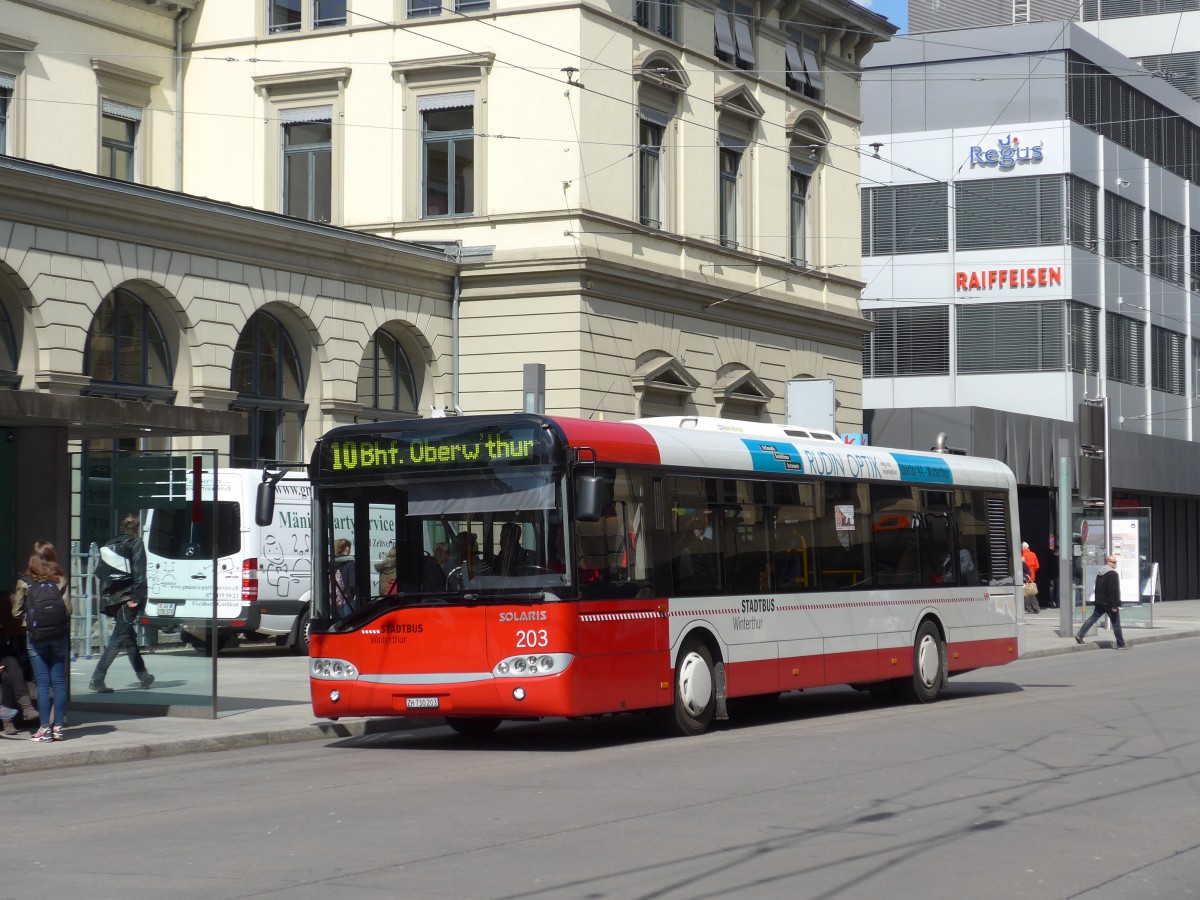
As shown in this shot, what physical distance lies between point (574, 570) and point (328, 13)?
2170 cm

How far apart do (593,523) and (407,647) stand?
189 cm

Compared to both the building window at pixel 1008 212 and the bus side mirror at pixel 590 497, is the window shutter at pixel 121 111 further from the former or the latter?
the building window at pixel 1008 212

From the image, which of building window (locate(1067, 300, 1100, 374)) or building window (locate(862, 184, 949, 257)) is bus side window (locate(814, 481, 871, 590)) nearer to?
building window (locate(1067, 300, 1100, 374))

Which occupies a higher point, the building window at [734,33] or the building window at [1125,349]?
the building window at [734,33]

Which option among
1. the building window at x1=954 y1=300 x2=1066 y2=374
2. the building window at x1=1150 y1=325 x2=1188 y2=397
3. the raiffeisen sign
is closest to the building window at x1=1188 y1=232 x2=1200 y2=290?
the building window at x1=1150 y1=325 x2=1188 y2=397

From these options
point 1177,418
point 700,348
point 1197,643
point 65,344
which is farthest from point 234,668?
point 1177,418

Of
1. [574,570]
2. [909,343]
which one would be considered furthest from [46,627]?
[909,343]

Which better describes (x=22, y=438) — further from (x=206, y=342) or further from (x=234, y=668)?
(x=206, y=342)

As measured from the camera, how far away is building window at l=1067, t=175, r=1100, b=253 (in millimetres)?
52062

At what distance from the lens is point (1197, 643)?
111 ft

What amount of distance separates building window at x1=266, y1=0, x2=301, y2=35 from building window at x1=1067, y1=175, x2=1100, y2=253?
87.1 feet

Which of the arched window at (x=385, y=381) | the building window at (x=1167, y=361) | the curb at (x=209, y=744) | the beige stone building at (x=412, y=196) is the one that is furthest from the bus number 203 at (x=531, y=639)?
the building window at (x=1167, y=361)

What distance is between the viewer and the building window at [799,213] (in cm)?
3888

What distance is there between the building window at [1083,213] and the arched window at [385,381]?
26472mm
